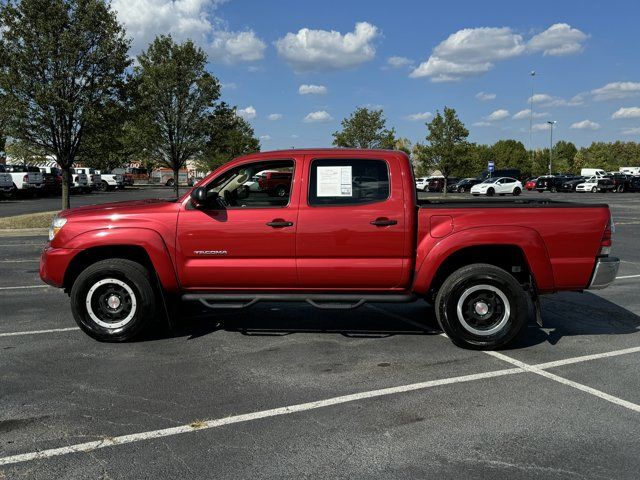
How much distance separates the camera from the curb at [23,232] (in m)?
15.9

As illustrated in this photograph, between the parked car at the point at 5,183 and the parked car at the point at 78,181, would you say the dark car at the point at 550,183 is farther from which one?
the parked car at the point at 5,183

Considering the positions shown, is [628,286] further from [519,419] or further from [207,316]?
[207,316]

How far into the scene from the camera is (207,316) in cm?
663

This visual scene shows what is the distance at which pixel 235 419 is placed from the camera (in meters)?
3.72

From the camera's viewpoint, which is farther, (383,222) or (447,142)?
(447,142)

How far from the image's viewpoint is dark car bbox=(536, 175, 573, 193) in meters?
53.6

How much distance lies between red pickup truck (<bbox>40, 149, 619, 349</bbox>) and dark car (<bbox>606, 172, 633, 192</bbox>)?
5211 cm

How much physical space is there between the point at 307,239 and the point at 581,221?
2589mm

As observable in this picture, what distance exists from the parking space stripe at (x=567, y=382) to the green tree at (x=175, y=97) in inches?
671

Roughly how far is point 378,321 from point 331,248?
5.16 feet

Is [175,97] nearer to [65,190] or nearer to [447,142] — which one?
[65,190]

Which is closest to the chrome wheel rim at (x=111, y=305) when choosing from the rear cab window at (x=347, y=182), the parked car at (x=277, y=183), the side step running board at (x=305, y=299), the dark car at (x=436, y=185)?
the side step running board at (x=305, y=299)

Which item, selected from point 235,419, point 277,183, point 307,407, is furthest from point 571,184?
point 235,419

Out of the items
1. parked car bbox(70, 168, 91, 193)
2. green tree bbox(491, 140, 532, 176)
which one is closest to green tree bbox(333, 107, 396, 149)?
parked car bbox(70, 168, 91, 193)
